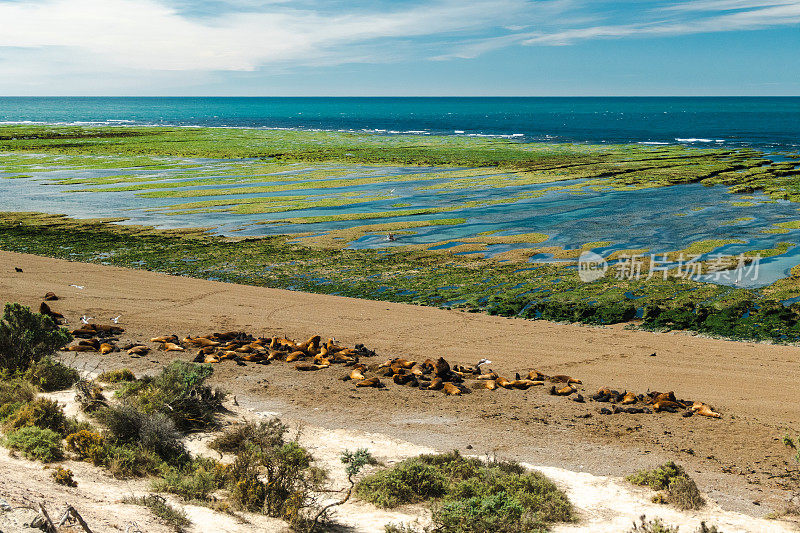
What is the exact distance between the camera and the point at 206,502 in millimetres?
7742

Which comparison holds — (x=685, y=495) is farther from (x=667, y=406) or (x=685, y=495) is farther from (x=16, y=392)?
(x=16, y=392)

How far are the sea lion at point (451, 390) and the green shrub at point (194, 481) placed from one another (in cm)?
502

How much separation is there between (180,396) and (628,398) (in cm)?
790

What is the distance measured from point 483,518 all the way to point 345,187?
40957 mm

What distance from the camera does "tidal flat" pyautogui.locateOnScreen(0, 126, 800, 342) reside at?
66.5 ft

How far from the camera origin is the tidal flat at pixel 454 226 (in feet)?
66.5

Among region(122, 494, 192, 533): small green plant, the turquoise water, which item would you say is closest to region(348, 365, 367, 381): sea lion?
region(122, 494, 192, 533): small green plant

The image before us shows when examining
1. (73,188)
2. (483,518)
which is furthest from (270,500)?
(73,188)

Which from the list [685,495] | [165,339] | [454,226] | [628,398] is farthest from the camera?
[454,226]

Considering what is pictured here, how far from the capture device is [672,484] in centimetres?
843

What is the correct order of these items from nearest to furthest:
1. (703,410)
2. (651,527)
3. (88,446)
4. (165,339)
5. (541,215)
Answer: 1. (651,527)
2. (88,446)
3. (703,410)
4. (165,339)
5. (541,215)

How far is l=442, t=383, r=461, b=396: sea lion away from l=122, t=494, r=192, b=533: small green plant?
6189mm

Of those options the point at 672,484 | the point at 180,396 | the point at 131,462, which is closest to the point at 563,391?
the point at 672,484

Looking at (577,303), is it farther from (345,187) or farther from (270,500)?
(345,187)
